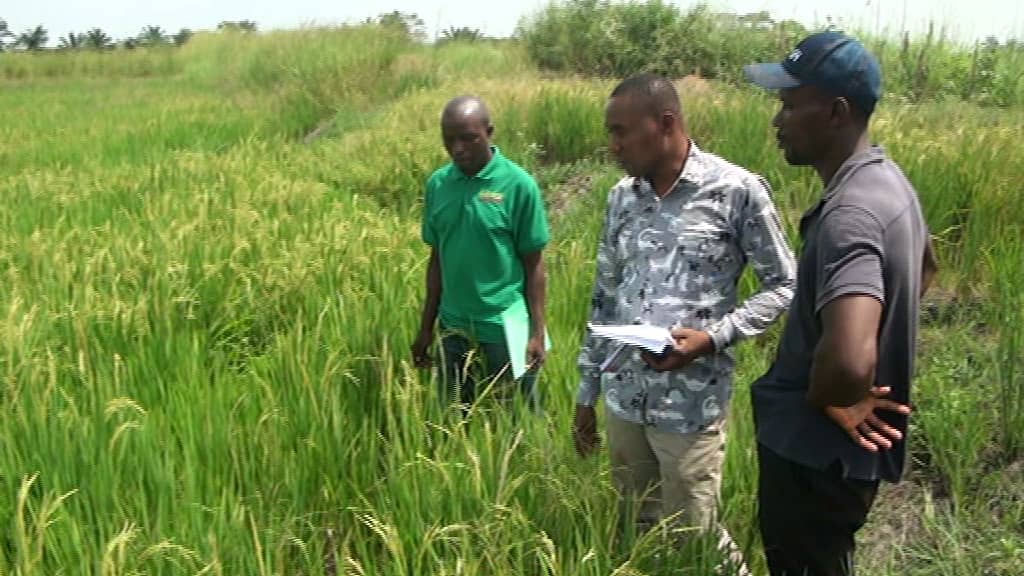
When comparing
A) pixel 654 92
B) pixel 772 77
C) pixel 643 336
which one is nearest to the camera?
pixel 772 77

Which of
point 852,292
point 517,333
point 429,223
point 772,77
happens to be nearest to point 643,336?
point 852,292

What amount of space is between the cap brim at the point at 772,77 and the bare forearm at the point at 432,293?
1406mm

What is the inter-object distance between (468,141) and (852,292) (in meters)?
1.49

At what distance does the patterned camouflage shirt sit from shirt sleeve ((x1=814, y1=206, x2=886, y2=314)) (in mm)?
433

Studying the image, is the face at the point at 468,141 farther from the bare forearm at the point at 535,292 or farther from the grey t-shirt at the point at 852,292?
the grey t-shirt at the point at 852,292

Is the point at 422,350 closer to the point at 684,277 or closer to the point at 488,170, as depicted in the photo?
the point at 488,170

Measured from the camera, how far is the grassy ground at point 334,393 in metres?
1.90

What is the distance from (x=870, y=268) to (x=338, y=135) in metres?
9.15

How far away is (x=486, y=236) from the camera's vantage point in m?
2.67

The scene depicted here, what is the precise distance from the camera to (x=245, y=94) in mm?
14281

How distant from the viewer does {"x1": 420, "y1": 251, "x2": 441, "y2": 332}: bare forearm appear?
9.41ft

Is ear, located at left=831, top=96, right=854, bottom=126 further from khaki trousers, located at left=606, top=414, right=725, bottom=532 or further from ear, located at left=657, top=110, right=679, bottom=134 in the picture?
khaki trousers, located at left=606, top=414, right=725, bottom=532

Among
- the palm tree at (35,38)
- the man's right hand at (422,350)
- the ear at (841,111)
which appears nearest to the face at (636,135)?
the ear at (841,111)

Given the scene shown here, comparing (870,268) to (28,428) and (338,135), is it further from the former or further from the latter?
(338,135)
